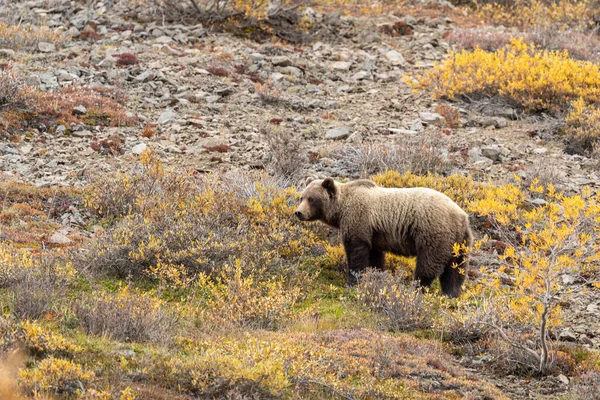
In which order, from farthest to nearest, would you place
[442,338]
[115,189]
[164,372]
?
[115,189], [442,338], [164,372]

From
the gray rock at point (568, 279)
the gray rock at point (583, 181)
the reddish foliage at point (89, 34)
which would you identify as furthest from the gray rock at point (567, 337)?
the reddish foliage at point (89, 34)

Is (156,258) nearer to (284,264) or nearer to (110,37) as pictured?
(284,264)

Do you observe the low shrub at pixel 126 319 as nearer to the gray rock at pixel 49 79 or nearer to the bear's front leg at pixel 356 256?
the bear's front leg at pixel 356 256

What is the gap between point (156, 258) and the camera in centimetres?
935

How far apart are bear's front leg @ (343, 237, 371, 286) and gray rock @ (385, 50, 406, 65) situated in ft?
38.2

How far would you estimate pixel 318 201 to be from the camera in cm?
994

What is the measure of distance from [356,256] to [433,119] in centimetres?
748

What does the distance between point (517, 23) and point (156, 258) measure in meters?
20.4

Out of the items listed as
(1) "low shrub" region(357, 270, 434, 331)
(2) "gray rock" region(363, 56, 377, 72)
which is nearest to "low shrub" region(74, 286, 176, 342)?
(1) "low shrub" region(357, 270, 434, 331)

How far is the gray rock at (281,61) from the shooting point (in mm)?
19234

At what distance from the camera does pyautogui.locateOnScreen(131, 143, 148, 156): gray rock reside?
13.9 metres

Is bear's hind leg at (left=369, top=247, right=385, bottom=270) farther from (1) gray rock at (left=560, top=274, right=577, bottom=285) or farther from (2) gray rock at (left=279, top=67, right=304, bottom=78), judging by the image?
(2) gray rock at (left=279, top=67, right=304, bottom=78)

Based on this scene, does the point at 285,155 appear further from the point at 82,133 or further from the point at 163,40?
the point at 163,40

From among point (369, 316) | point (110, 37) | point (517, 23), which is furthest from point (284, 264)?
point (517, 23)
